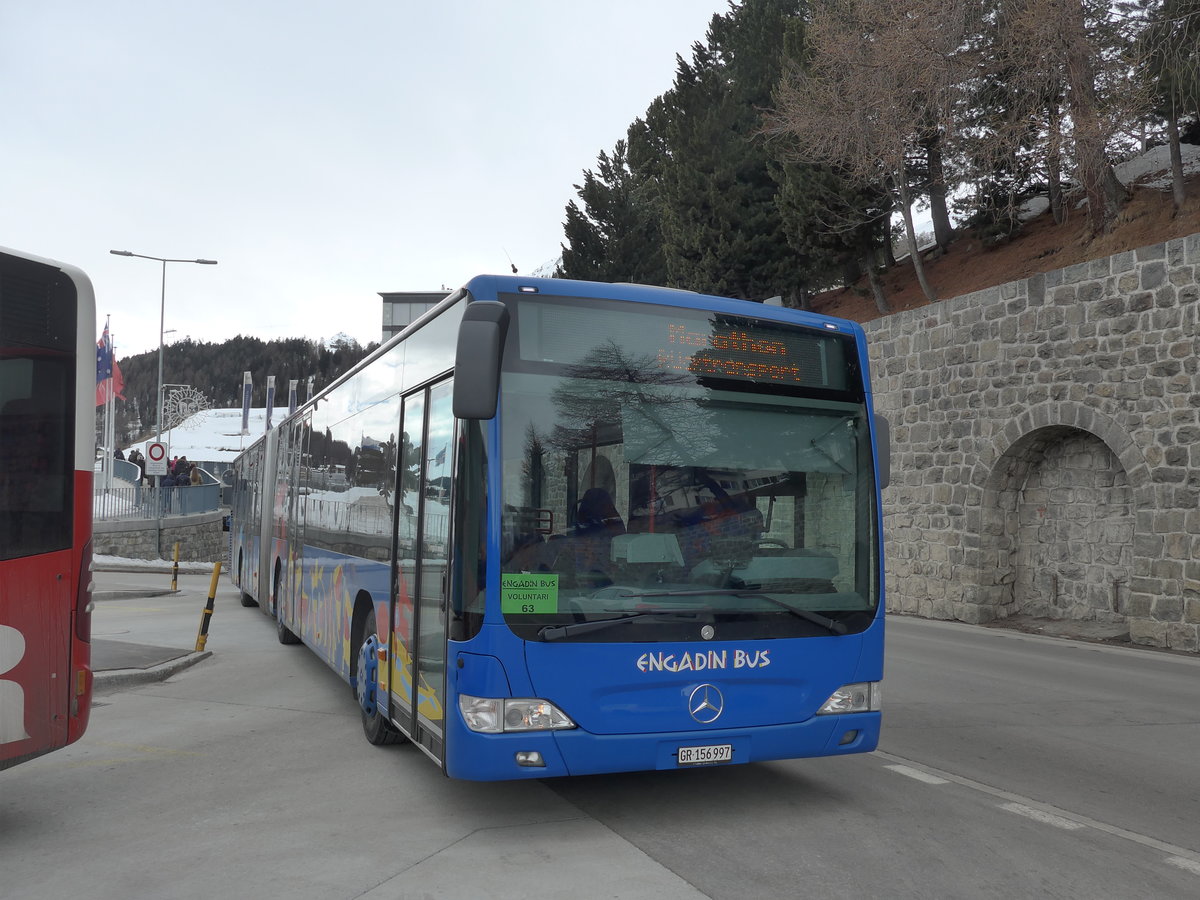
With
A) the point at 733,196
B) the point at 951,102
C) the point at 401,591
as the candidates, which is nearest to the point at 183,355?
the point at 733,196

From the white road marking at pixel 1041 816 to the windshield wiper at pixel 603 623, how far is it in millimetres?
2115

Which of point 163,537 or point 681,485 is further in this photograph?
point 163,537

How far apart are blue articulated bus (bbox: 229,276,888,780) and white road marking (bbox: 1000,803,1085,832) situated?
866 mm

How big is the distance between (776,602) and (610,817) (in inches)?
54.4

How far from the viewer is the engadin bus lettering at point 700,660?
512 centimetres

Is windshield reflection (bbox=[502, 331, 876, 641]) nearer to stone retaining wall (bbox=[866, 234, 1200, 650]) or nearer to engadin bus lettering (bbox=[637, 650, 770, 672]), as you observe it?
engadin bus lettering (bbox=[637, 650, 770, 672])

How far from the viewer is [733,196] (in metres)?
30.6

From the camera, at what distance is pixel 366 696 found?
7.14m

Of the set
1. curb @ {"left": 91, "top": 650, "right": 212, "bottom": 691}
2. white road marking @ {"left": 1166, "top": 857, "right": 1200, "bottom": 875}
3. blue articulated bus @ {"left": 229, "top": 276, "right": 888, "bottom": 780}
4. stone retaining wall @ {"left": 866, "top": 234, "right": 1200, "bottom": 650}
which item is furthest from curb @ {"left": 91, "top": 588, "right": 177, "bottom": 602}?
white road marking @ {"left": 1166, "top": 857, "right": 1200, "bottom": 875}

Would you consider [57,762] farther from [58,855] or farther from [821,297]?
[821,297]

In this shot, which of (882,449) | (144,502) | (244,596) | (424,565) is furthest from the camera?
(144,502)

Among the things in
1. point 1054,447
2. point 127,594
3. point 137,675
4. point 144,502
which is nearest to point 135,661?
point 137,675

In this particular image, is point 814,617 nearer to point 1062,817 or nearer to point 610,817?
point 610,817

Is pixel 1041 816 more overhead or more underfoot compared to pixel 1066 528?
more underfoot
